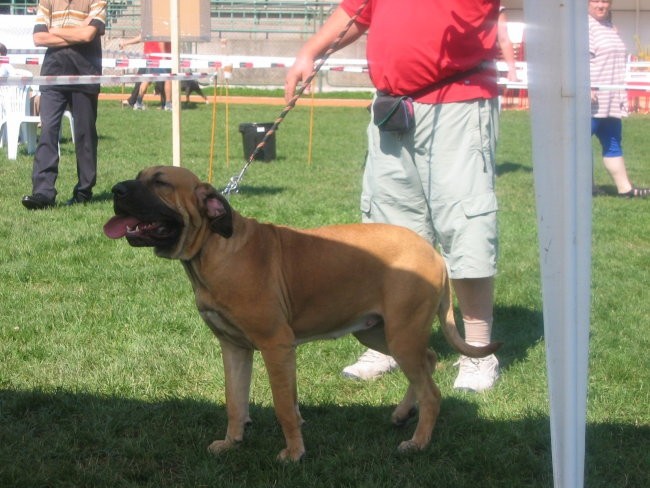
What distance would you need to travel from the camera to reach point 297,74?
439 cm

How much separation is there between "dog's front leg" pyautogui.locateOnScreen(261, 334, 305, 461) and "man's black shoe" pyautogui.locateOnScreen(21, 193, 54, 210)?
224 inches

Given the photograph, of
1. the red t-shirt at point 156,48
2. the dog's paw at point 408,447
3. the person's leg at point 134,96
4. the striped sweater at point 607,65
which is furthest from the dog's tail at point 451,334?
the red t-shirt at point 156,48

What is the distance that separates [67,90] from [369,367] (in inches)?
207

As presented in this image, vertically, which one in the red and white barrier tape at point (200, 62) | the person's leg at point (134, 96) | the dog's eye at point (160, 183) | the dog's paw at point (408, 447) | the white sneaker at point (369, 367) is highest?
the red and white barrier tape at point (200, 62)

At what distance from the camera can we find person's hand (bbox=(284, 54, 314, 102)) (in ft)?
14.3

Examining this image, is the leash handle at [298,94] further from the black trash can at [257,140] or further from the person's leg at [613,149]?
the black trash can at [257,140]

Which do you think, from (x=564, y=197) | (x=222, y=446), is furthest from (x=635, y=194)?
(x=564, y=197)

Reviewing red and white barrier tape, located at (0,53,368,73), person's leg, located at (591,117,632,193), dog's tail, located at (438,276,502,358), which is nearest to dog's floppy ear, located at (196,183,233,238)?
dog's tail, located at (438,276,502,358)

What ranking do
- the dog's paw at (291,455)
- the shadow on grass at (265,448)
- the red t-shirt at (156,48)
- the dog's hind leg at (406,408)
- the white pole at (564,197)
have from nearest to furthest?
the white pole at (564,197) < the shadow on grass at (265,448) < the dog's paw at (291,455) < the dog's hind leg at (406,408) < the red t-shirt at (156,48)

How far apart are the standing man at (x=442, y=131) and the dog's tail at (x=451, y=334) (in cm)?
37

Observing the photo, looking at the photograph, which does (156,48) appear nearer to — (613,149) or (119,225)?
(613,149)

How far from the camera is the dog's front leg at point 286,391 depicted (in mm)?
3658

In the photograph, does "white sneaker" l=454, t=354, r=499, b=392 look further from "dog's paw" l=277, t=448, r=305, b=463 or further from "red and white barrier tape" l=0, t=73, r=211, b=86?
"red and white barrier tape" l=0, t=73, r=211, b=86

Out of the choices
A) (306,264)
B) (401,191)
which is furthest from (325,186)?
(306,264)
